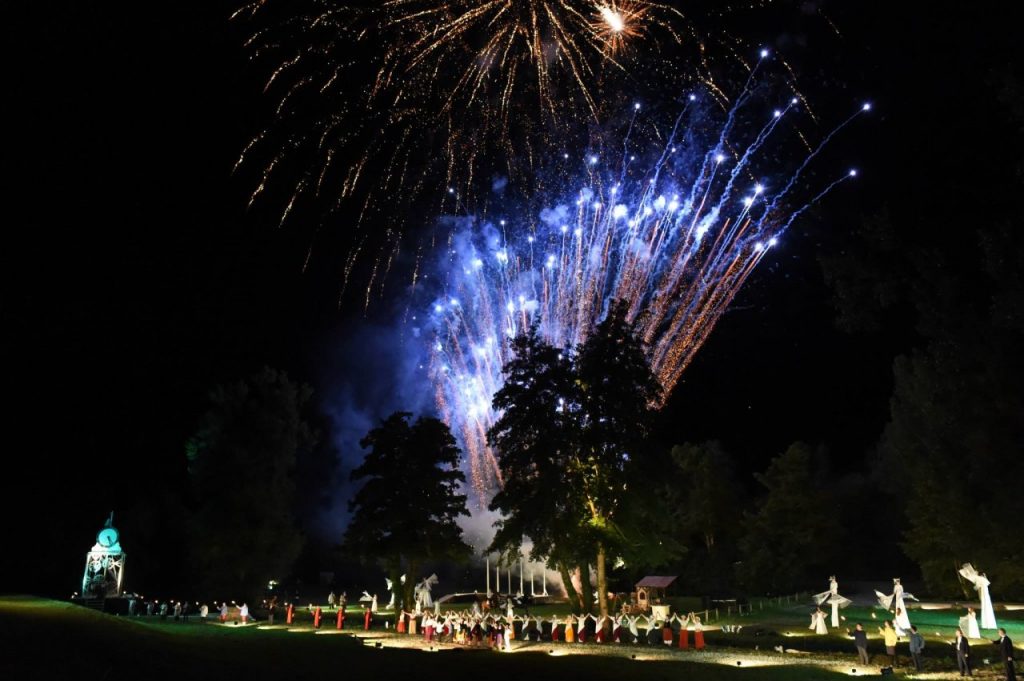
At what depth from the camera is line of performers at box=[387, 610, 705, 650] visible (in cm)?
2411

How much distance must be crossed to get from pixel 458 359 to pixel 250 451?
56.9ft

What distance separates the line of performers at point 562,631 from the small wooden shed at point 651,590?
9.70 m

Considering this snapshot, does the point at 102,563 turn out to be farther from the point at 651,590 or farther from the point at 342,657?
the point at 651,590

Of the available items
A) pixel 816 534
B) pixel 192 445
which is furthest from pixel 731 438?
pixel 192 445

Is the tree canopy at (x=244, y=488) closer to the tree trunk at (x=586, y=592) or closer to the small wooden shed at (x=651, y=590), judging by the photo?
the small wooden shed at (x=651, y=590)

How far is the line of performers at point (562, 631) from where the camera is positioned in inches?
949

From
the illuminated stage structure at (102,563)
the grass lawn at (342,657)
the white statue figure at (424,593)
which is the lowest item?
the grass lawn at (342,657)

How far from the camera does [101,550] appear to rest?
40.5 meters

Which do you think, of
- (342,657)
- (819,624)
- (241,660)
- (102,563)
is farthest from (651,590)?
(102,563)

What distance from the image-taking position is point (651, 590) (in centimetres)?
4050

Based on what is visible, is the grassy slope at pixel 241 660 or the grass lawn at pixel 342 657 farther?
the grass lawn at pixel 342 657

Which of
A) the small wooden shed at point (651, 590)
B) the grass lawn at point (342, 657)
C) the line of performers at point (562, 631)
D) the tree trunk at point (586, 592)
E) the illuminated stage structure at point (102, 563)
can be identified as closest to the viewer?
the grass lawn at point (342, 657)

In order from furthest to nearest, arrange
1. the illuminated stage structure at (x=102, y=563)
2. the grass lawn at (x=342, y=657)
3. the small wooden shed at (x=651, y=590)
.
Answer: the illuminated stage structure at (x=102, y=563) → the small wooden shed at (x=651, y=590) → the grass lawn at (x=342, y=657)

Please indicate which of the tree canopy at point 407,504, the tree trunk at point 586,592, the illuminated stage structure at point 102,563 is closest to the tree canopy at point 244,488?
the illuminated stage structure at point 102,563
